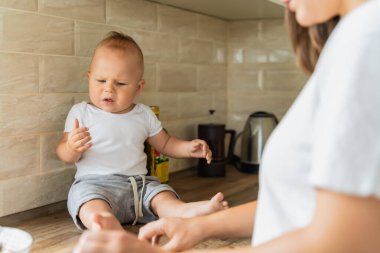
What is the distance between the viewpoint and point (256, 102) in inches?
80.4

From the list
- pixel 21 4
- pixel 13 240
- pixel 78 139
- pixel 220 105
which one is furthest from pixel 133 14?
pixel 13 240

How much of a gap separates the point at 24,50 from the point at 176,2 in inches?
24.5

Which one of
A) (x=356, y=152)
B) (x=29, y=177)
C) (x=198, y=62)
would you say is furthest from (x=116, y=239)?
(x=198, y=62)

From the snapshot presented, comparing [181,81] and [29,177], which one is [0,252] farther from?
[181,81]

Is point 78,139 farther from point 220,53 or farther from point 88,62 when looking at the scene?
point 220,53

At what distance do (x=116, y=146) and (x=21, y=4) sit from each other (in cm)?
42

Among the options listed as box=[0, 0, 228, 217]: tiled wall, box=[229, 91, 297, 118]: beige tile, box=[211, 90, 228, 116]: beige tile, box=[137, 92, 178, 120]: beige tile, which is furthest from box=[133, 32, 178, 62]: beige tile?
box=[229, 91, 297, 118]: beige tile

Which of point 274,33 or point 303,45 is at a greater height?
point 274,33

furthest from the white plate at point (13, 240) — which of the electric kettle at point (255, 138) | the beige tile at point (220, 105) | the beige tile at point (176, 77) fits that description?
the beige tile at point (220, 105)

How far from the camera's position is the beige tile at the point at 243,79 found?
2.04 m

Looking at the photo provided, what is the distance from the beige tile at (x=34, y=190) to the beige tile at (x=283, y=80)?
100 centimetres

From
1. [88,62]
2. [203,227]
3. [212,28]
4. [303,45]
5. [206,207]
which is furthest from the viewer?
[212,28]

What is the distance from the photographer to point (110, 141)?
50.4 inches

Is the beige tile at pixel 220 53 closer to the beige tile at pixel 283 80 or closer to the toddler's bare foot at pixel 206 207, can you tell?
the beige tile at pixel 283 80
